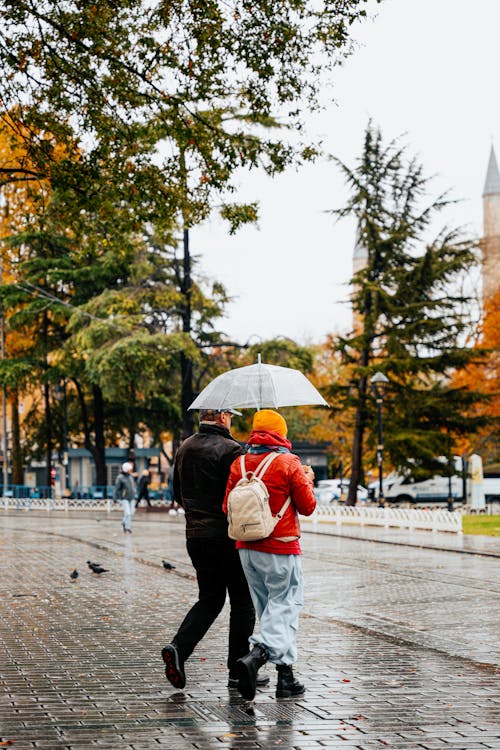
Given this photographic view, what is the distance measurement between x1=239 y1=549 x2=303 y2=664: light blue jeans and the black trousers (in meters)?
0.30

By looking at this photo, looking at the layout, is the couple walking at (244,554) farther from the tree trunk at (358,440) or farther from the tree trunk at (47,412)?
the tree trunk at (47,412)

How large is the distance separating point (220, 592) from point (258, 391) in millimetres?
1469

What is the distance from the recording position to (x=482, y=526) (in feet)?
100

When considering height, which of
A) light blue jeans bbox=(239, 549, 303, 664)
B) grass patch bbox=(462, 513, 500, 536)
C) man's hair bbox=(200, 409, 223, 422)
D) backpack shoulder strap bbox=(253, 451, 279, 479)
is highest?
man's hair bbox=(200, 409, 223, 422)

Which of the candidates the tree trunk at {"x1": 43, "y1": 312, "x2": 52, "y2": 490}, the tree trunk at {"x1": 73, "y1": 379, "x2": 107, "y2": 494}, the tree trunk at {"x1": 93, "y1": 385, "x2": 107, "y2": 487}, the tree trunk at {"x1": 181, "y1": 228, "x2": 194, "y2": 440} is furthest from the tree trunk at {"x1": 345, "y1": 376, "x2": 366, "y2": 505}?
the tree trunk at {"x1": 43, "y1": 312, "x2": 52, "y2": 490}

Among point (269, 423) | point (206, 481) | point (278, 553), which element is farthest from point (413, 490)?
point (278, 553)

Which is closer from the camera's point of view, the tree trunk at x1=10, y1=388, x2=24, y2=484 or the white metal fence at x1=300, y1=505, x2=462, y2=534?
the white metal fence at x1=300, y1=505, x2=462, y2=534

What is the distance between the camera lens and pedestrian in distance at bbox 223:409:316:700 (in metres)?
6.86

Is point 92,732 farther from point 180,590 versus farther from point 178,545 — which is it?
point 178,545

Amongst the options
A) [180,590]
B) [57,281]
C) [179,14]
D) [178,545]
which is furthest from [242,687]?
[57,281]

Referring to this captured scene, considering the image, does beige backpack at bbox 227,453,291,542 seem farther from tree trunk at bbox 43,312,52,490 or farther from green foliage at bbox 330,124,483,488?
tree trunk at bbox 43,312,52,490

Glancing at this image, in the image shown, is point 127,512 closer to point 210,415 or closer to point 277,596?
point 210,415

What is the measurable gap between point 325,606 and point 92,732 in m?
6.51

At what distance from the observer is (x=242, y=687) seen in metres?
6.68
